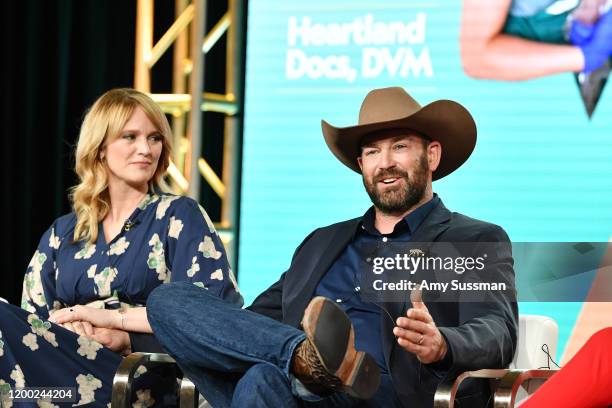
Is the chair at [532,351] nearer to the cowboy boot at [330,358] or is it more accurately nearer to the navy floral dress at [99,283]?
the cowboy boot at [330,358]

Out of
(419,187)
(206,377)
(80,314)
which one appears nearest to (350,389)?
(206,377)

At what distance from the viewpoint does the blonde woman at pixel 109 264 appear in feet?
10.9

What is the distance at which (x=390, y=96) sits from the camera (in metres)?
3.53

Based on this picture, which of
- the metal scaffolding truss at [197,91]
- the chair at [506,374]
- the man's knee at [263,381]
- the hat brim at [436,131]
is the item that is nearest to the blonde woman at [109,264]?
the chair at [506,374]

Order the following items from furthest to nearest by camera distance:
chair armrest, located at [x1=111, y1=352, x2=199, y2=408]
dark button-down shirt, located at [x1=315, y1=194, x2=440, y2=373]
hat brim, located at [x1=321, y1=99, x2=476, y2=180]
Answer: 1. hat brim, located at [x1=321, y1=99, x2=476, y2=180]
2. dark button-down shirt, located at [x1=315, y1=194, x2=440, y2=373]
3. chair armrest, located at [x1=111, y1=352, x2=199, y2=408]

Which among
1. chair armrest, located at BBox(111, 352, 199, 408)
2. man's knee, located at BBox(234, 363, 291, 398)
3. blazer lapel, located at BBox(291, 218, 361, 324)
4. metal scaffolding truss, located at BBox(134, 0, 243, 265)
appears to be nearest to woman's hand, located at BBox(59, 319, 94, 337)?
chair armrest, located at BBox(111, 352, 199, 408)

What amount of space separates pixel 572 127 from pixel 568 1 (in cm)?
52

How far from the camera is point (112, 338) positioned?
3.44 m

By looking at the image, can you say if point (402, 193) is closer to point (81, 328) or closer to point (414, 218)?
point (414, 218)

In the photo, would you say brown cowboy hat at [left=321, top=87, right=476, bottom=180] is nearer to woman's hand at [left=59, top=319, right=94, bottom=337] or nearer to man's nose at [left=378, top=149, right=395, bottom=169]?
man's nose at [left=378, top=149, right=395, bottom=169]

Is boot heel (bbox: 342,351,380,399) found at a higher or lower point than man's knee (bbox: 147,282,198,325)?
lower

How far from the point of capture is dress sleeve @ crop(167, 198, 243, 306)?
3490 mm

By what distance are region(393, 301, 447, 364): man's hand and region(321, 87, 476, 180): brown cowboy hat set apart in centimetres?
88

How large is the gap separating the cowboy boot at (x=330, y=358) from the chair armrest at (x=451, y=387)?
0.23 m
